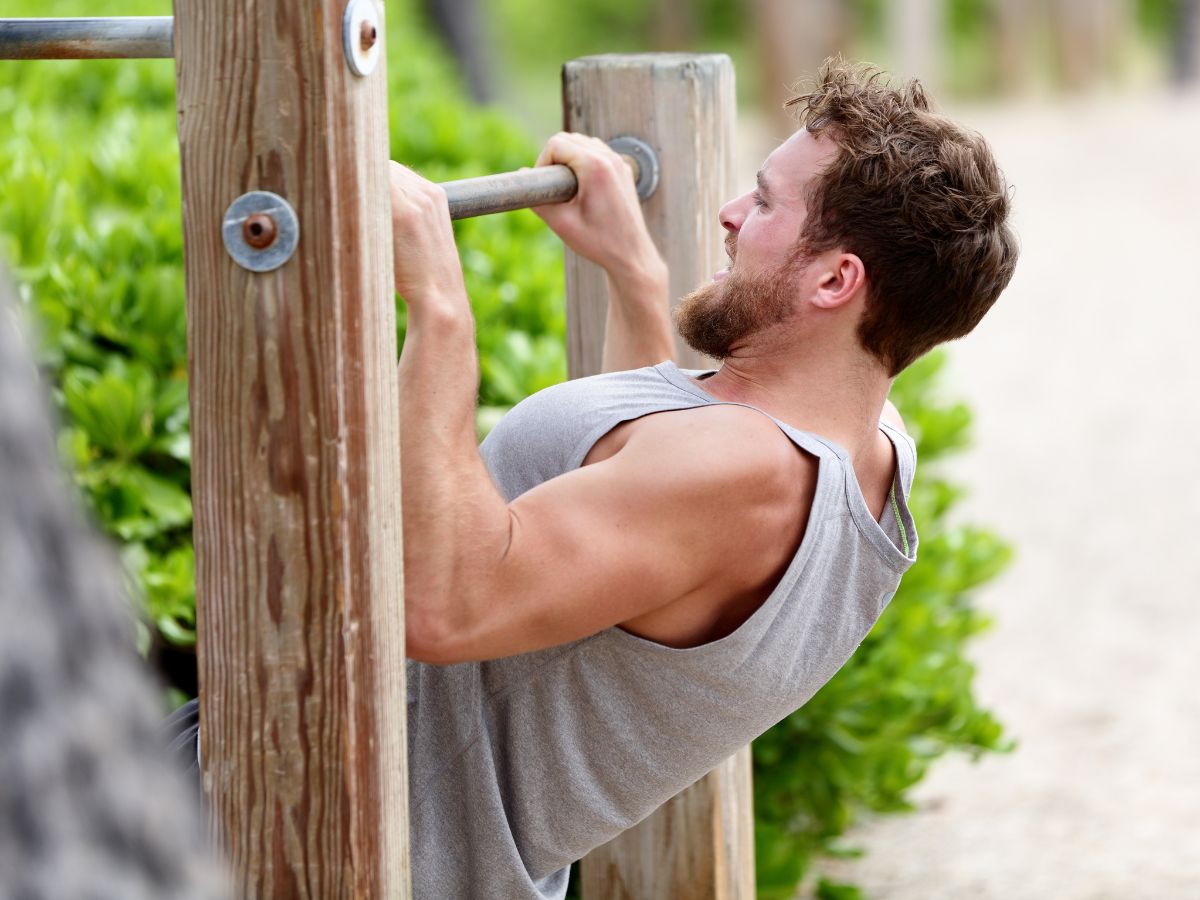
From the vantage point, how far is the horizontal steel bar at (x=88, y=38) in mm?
1586

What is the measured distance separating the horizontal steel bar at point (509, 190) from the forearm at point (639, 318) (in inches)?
6.5

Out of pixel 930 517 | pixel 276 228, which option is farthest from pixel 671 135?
pixel 930 517

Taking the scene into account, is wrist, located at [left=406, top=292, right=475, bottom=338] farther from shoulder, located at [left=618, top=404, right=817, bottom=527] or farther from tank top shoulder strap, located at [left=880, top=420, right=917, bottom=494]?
tank top shoulder strap, located at [left=880, top=420, right=917, bottom=494]

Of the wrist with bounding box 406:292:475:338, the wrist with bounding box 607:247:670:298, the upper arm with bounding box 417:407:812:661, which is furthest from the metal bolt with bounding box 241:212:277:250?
the wrist with bounding box 607:247:670:298

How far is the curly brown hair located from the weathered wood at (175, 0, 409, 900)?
0.68 meters

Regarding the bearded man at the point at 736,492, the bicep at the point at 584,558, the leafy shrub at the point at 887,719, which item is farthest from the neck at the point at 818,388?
the leafy shrub at the point at 887,719

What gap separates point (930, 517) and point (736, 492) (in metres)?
2.41

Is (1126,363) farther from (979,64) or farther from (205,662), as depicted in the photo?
(979,64)

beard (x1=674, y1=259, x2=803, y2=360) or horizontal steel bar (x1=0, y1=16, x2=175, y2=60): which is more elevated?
horizontal steel bar (x1=0, y1=16, x2=175, y2=60)

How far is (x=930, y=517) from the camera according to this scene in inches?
162

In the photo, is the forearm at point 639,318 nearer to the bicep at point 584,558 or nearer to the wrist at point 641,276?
the wrist at point 641,276

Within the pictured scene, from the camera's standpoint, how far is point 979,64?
31594mm

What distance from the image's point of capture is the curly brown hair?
1935 mm

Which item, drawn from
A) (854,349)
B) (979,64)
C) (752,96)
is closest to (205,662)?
(854,349)
